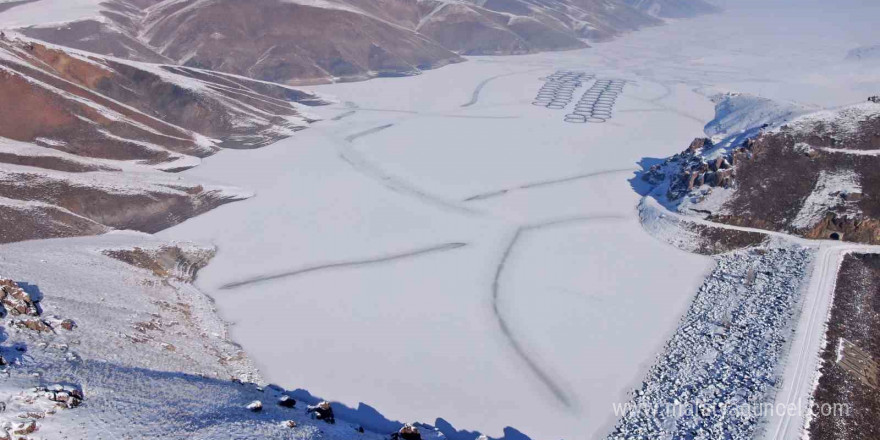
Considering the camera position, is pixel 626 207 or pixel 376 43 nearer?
pixel 626 207

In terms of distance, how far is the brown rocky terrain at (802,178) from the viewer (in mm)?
42153

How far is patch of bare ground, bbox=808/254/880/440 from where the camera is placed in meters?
23.8

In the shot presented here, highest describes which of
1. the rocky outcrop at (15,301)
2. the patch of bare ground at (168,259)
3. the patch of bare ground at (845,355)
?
the rocky outcrop at (15,301)

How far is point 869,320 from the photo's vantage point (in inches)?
1226

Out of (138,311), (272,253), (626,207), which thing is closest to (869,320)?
(626,207)

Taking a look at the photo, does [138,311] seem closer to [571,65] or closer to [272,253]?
[272,253]

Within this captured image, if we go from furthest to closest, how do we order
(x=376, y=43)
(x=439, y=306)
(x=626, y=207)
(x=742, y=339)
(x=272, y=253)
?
(x=376, y=43) → (x=626, y=207) → (x=272, y=253) → (x=439, y=306) → (x=742, y=339)

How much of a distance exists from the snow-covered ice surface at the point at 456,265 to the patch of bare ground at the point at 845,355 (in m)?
7.81

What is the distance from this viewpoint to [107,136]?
5647 cm

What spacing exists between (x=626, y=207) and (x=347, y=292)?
1104 inches

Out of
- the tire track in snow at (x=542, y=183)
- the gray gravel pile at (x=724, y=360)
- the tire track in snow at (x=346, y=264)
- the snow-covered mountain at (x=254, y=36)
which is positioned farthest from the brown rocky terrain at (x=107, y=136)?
the gray gravel pile at (x=724, y=360)

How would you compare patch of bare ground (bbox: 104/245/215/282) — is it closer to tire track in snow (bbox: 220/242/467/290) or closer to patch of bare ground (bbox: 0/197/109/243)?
tire track in snow (bbox: 220/242/467/290)

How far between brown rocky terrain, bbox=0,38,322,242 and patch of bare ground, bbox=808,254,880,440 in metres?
46.0

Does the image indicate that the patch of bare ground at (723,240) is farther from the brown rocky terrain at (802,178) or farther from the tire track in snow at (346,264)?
the tire track in snow at (346,264)
